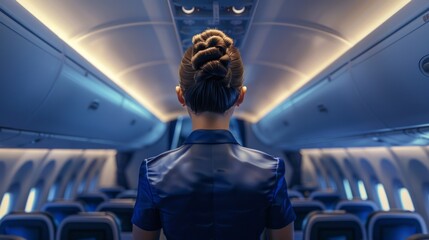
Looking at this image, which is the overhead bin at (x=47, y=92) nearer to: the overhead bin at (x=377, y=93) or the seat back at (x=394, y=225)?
the overhead bin at (x=377, y=93)

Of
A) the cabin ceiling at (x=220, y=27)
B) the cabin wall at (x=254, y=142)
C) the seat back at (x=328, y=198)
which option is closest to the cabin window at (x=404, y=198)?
the seat back at (x=328, y=198)

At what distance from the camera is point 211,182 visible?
135 centimetres

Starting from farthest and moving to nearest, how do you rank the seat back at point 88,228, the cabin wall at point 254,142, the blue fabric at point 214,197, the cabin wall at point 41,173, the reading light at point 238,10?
the cabin wall at point 254,142, the cabin wall at point 41,173, the seat back at point 88,228, the reading light at point 238,10, the blue fabric at point 214,197

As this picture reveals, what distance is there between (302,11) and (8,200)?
6.37 m

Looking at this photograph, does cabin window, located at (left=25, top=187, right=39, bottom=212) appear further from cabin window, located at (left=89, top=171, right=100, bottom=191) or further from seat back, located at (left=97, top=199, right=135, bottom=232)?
cabin window, located at (left=89, top=171, right=100, bottom=191)

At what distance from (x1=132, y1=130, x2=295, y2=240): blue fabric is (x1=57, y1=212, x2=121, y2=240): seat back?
2.49m

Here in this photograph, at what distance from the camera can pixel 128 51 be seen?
4.91 meters

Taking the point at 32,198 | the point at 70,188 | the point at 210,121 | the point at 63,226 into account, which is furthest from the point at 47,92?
the point at 70,188

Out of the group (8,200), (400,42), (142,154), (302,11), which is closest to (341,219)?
(400,42)

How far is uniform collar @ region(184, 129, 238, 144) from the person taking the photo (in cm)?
143

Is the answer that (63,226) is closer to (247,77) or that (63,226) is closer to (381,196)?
(247,77)

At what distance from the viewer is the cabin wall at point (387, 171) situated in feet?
18.9

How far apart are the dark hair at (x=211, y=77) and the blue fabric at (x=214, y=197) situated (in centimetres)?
21

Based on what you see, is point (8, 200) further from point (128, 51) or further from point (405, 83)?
point (405, 83)
